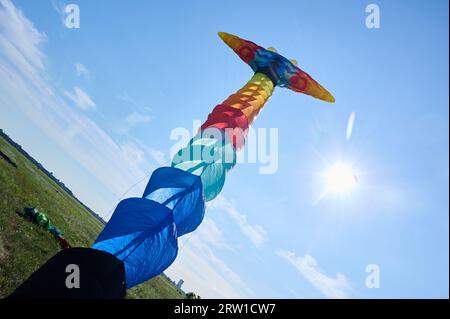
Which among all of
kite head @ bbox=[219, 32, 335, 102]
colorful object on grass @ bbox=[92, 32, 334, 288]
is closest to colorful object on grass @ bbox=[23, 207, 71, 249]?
colorful object on grass @ bbox=[92, 32, 334, 288]

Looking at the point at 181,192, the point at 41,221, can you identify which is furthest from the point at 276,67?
the point at 41,221

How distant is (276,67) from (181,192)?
32.5ft

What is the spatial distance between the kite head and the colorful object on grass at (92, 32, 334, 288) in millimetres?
149

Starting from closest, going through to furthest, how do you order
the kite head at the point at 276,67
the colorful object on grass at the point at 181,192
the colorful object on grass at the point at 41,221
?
the colorful object on grass at the point at 181,192
the kite head at the point at 276,67
the colorful object on grass at the point at 41,221

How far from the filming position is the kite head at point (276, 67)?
49.8ft

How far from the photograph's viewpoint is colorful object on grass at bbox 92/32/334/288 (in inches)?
251

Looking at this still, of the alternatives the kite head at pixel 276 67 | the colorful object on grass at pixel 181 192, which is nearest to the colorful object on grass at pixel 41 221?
the colorful object on grass at pixel 181 192

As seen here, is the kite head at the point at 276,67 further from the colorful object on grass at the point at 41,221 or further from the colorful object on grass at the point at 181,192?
the colorful object on grass at the point at 41,221

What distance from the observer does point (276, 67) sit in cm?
1515

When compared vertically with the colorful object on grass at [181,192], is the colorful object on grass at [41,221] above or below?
below

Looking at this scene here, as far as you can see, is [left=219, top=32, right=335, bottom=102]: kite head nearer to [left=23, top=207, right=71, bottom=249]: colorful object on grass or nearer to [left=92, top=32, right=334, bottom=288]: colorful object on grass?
[left=92, top=32, right=334, bottom=288]: colorful object on grass

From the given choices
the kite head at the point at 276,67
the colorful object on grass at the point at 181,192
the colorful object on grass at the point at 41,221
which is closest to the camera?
the colorful object on grass at the point at 181,192

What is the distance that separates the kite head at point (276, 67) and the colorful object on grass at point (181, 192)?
0.15m

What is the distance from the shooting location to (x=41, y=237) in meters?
14.5
